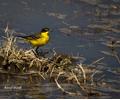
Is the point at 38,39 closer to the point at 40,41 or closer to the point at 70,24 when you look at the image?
the point at 40,41

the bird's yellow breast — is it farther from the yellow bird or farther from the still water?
the still water

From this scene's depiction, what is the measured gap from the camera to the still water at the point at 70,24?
37.9 ft

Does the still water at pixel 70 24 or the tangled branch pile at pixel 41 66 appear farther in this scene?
the still water at pixel 70 24

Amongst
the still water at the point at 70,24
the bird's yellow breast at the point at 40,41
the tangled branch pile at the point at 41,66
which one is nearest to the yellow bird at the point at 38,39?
the bird's yellow breast at the point at 40,41

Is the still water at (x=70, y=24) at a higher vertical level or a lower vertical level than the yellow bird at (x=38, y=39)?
lower

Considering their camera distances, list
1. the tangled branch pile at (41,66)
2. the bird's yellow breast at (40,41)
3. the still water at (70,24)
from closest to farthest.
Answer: the tangled branch pile at (41,66) < the still water at (70,24) < the bird's yellow breast at (40,41)

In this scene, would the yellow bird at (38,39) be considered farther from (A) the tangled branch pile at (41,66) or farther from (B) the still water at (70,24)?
(A) the tangled branch pile at (41,66)

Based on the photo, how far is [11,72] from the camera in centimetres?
1048

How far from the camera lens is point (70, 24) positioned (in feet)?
46.2

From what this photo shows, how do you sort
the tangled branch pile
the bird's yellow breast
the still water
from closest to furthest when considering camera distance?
the tangled branch pile
the still water
the bird's yellow breast

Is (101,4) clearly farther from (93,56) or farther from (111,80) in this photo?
(111,80)

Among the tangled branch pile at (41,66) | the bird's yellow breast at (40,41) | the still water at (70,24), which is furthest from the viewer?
the bird's yellow breast at (40,41)

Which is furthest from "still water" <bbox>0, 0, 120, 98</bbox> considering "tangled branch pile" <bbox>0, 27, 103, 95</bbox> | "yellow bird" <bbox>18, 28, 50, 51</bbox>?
"tangled branch pile" <bbox>0, 27, 103, 95</bbox>

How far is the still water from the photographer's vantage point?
454 inches
